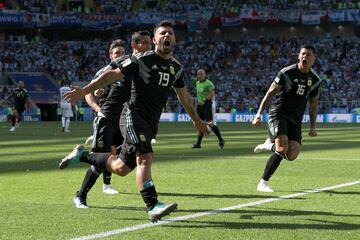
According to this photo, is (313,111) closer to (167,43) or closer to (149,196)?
(167,43)

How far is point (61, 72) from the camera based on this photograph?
66125 millimetres

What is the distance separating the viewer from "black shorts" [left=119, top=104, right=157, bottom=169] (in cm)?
816

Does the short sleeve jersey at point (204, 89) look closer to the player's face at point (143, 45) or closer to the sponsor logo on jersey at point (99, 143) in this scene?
the sponsor logo on jersey at point (99, 143)

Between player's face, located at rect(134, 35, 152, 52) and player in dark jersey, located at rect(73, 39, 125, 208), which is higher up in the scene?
player's face, located at rect(134, 35, 152, 52)

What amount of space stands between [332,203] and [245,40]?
200ft

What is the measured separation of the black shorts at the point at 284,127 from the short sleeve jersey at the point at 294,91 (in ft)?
0.22

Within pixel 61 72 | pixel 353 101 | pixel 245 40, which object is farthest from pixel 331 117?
pixel 61 72

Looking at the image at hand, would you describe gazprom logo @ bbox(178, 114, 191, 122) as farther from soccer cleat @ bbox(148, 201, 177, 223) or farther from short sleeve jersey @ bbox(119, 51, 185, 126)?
soccer cleat @ bbox(148, 201, 177, 223)

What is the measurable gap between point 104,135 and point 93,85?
84.6 inches

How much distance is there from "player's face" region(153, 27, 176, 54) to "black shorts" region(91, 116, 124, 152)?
6.22ft

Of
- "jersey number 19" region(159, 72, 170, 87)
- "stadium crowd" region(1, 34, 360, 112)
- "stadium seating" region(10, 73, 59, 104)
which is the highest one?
"jersey number 19" region(159, 72, 170, 87)

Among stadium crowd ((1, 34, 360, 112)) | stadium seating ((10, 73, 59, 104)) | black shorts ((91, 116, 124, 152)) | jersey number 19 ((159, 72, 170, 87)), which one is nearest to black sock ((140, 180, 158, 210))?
jersey number 19 ((159, 72, 170, 87))

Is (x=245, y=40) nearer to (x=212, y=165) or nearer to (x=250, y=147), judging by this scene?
(x=250, y=147)

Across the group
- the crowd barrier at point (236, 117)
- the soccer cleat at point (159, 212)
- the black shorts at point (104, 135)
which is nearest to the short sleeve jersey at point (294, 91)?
the black shorts at point (104, 135)
